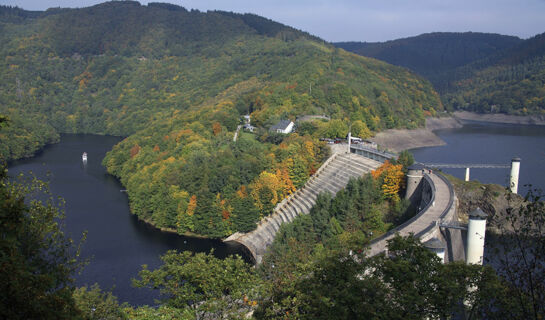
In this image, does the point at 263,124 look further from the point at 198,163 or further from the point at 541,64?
the point at 541,64

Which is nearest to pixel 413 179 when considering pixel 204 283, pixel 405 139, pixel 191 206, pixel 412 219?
pixel 412 219

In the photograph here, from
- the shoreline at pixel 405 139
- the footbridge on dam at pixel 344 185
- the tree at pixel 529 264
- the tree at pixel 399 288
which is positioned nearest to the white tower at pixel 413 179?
the footbridge on dam at pixel 344 185

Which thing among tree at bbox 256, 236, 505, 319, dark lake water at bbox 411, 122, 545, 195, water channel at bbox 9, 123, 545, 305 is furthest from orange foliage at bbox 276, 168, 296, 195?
tree at bbox 256, 236, 505, 319

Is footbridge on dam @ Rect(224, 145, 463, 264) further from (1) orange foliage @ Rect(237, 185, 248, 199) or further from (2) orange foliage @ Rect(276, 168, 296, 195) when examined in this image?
(1) orange foliage @ Rect(237, 185, 248, 199)

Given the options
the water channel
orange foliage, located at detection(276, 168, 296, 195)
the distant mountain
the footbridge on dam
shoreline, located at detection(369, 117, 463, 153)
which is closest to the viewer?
the footbridge on dam

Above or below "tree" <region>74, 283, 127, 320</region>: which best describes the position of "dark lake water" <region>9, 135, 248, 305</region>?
below
